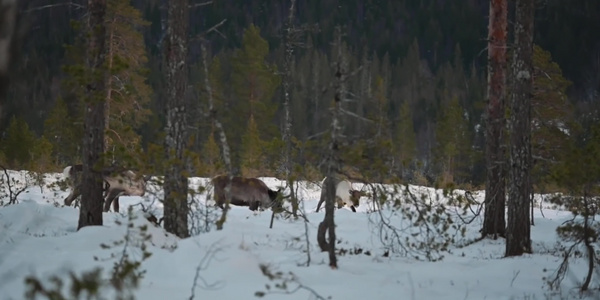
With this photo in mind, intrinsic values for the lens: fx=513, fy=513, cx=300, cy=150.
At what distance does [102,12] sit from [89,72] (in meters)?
1.83

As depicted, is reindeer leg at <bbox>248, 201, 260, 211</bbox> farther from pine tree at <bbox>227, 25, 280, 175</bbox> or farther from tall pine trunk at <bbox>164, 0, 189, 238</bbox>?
pine tree at <bbox>227, 25, 280, 175</bbox>

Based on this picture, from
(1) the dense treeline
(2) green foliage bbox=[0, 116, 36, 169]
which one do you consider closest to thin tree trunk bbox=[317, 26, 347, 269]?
(1) the dense treeline

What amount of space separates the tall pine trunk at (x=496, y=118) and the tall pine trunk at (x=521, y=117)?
2947mm

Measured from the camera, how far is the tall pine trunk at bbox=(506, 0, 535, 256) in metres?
8.46

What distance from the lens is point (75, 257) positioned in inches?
224

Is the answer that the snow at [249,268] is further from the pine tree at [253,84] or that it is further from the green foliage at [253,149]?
the pine tree at [253,84]

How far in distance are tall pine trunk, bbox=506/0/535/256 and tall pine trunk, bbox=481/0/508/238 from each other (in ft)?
9.67

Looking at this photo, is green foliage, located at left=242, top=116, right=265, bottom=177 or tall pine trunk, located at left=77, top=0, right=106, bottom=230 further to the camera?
green foliage, located at left=242, top=116, right=265, bottom=177

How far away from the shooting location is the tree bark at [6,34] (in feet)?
5.07

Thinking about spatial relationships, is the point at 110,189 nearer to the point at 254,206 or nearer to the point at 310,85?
the point at 254,206

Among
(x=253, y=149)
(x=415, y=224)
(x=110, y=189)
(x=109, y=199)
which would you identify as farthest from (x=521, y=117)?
(x=253, y=149)

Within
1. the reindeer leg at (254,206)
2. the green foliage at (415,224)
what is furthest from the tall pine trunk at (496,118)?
the reindeer leg at (254,206)

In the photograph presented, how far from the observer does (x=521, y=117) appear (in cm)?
847

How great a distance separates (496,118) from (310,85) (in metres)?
63.7
